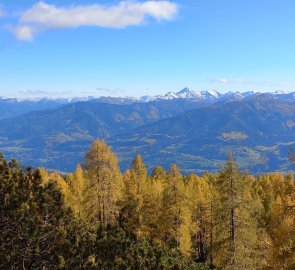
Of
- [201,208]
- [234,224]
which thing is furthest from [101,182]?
[234,224]

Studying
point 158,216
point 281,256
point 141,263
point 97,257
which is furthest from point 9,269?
point 158,216

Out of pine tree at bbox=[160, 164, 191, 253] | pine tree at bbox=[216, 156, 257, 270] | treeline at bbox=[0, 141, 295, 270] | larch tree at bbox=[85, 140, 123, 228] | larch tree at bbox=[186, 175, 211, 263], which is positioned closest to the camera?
treeline at bbox=[0, 141, 295, 270]

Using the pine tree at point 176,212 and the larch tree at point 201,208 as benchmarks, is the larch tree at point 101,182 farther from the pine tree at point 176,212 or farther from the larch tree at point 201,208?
the larch tree at point 201,208

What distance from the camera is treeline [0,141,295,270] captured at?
15.4 m

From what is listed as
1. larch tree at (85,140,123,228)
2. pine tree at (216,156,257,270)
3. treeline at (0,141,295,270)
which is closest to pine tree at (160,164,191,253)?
treeline at (0,141,295,270)

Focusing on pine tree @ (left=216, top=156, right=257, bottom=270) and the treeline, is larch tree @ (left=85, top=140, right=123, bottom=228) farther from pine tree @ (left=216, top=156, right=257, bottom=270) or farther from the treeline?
pine tree @ (left=216, top=156, right=257, bottom=270)

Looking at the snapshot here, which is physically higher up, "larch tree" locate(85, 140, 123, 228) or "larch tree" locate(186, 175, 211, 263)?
"larch tree" locate(85, 140, 123, 228)

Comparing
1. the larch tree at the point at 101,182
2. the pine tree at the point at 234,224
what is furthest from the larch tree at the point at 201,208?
the pine tree at the point at 234,224

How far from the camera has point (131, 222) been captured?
23.5 metres

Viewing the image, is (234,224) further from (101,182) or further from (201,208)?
(201,208)

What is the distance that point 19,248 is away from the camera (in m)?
15.4

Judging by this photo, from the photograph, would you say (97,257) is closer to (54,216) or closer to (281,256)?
(54,216)

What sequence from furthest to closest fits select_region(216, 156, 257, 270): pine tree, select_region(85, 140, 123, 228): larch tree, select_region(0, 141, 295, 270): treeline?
select_region(85, 140, 123, 228): larch tree, select_region(216, 156, 257, 270): pine tree, select_region(0, 141, 295, 270): treeline

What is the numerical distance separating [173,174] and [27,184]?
37071 mm
